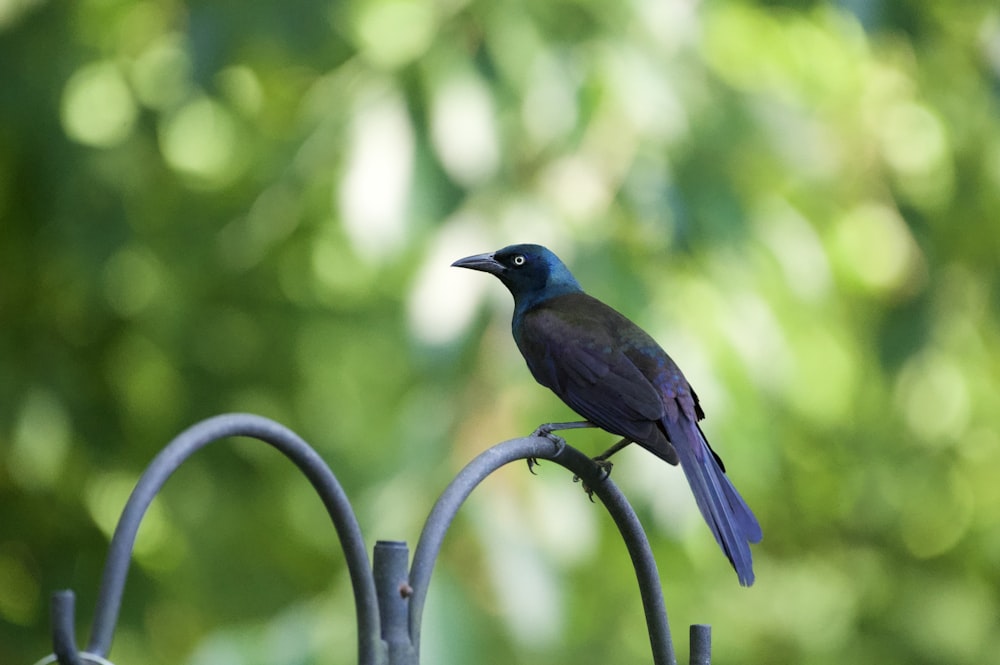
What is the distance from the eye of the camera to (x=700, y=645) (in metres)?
2.28

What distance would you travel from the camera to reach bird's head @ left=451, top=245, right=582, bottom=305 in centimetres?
330

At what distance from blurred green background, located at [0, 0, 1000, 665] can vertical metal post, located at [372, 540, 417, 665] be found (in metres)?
1.30

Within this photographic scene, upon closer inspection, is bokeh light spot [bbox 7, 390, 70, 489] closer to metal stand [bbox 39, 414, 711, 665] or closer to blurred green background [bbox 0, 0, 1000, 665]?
blurred green background [bbox 0, 0, 1000, 665]

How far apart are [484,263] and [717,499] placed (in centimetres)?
100

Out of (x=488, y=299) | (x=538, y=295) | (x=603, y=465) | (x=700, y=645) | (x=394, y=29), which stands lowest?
(x=700, y=645)

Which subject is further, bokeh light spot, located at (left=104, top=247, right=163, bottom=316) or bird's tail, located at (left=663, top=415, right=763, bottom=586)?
bokeh light spot, located at (left=104, top=247, right=163, bottom=316)

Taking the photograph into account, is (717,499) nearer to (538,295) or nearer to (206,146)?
(538,295)

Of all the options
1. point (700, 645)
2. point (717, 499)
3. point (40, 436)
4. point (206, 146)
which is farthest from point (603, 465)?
A: point (206, 146)

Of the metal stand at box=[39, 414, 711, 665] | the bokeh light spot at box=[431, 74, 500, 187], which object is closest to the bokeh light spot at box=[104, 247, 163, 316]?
the bokeh light spot at box=[431, 74, 500, 187]

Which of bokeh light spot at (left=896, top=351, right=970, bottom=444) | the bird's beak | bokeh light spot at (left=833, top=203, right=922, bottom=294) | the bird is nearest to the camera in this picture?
the bird

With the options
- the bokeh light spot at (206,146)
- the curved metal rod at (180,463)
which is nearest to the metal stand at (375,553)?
the curved metal rod at (180,463)

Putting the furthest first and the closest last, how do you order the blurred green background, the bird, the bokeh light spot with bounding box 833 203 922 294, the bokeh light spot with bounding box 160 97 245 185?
the bokeh light spot with bounding box 833 203 922 294 → the bokeh light spot with bounding box 160 97 245 185 → the blurred green background → the bird

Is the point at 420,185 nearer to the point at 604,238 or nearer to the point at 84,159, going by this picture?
the point at 604,238

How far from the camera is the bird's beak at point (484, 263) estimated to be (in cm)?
319
